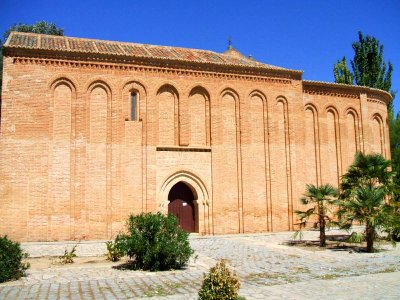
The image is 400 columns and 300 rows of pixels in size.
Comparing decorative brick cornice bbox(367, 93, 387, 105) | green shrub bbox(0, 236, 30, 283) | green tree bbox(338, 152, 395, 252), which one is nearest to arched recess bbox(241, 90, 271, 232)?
green tree bbox(338, 152, 395, 252)

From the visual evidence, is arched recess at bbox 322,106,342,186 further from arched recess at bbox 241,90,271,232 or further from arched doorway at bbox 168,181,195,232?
arched doorway at bbox 168,181,195,232

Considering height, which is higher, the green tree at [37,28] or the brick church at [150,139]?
the green tree at [37,28]

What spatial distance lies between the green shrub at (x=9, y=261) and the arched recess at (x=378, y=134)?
73.0ft

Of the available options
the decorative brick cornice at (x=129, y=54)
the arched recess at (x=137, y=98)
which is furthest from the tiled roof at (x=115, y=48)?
the arched recess at (x=137, y=98)

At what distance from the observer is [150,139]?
19.6 metres

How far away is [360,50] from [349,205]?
23.2 meters

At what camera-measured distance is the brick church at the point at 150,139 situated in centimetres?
1773

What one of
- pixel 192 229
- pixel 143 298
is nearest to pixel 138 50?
pixel 192 229

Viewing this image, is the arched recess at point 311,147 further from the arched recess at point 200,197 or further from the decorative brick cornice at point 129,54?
the arched recess at point 200,197

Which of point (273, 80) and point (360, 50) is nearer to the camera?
point (273, 80)

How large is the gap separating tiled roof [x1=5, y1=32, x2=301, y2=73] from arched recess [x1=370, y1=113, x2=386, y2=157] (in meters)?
7.98

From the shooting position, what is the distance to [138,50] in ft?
70.1

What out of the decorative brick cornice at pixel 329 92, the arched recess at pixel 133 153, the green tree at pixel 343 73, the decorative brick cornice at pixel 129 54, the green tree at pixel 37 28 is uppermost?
the green tree at pixel 37 28

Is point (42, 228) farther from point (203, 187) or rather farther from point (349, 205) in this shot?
point (349, 205)
